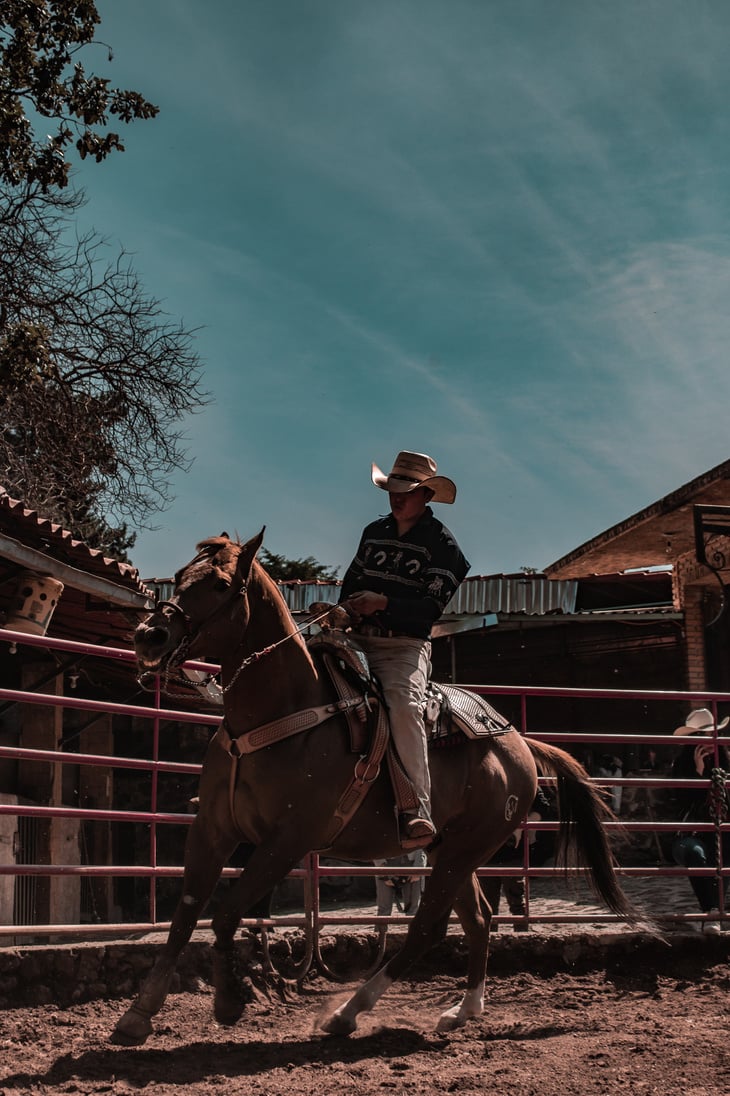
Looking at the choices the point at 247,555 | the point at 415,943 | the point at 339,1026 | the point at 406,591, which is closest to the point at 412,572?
the point at 406,591

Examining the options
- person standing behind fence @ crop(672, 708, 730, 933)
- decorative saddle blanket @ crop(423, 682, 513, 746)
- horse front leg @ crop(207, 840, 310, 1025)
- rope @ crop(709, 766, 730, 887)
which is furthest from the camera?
person standing behind fence @ crop(672, 708, 730, 933)

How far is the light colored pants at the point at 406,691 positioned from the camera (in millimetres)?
5648

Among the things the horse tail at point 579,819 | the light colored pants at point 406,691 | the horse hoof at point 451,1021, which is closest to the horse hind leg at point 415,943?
the horse hoof at point 451,1021

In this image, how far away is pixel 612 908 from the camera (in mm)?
6770

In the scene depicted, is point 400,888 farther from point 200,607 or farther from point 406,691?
point 200,607

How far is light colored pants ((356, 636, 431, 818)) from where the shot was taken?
5648 mm

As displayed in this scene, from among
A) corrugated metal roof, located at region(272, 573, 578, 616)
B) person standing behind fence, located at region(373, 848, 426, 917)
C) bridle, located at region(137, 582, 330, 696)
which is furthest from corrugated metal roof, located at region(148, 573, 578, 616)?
bridle, located at region(137, 582, 330, 696)

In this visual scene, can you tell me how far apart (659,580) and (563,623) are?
1.76 meters

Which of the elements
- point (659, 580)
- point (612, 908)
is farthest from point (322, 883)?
point (612, 908)

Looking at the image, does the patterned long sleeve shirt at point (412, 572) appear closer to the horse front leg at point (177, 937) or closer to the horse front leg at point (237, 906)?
the horse front leg at point (237, 906)

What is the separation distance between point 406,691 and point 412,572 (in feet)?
2.05

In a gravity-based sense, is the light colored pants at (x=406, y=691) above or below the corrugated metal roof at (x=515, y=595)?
below

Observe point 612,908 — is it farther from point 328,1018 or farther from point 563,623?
point 563,623

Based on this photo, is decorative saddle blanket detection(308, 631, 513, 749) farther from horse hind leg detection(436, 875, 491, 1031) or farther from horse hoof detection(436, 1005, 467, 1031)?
horse hoof detection(436, 1005, 467, 1031)
